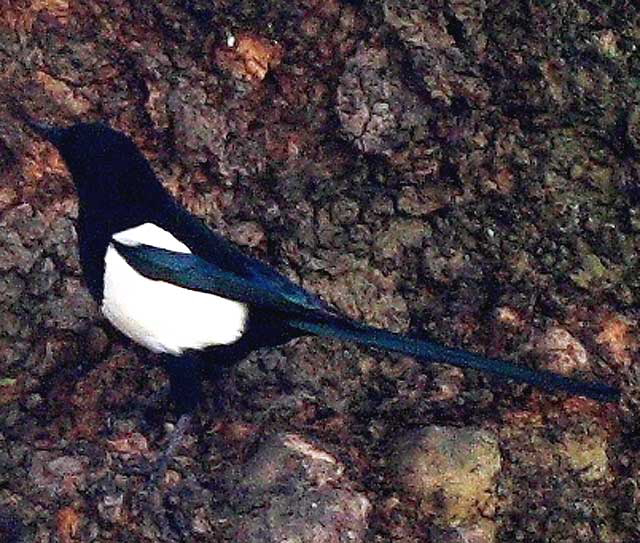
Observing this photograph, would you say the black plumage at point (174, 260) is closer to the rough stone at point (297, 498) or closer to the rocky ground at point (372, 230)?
the rocky ground at point (372, 230)

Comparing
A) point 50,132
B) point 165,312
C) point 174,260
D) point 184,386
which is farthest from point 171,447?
point 50,132

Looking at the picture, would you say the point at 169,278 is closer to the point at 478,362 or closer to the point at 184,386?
the point at 184,386

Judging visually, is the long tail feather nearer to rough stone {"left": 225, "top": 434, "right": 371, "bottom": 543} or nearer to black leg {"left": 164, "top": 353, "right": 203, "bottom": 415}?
rough stone {"left": 225, "top": 434, "right": 371, "bottom": 543}

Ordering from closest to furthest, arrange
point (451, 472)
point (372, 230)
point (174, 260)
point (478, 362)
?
point (478, 362) → point (451, 472) → point (174, 260) → point (372, 230)

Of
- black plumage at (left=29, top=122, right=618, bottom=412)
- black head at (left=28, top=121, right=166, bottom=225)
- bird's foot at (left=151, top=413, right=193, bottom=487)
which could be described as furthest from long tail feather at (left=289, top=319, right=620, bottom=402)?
black head at (left=28, top=121, right=166, bottom=225)

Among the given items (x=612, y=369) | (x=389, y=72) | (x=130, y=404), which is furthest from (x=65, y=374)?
(x=612, y=369)

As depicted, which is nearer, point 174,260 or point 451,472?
point 451,472

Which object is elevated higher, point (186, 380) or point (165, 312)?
point (165, 312)

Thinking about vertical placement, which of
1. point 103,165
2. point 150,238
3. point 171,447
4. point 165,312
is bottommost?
point 171,447

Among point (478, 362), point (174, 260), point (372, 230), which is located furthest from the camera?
point (372, 230)
